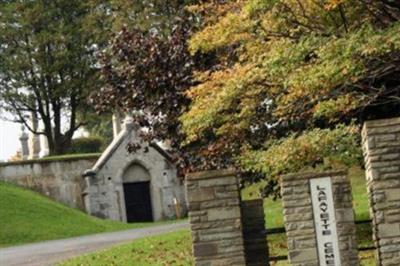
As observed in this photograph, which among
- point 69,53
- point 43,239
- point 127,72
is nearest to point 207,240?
point 127,72

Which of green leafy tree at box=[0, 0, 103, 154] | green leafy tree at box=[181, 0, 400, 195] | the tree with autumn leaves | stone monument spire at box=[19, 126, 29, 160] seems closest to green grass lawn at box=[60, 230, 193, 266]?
the tree with autumn leaves

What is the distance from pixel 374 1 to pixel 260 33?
195 cm

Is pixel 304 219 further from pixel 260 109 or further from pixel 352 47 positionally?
pixel 260 109

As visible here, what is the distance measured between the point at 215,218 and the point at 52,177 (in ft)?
111

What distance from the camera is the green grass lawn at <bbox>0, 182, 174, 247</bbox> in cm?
2908

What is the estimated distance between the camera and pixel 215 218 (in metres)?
9.50

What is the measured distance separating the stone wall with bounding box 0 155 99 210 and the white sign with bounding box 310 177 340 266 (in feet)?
110

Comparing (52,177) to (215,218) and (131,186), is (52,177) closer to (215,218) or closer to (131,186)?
(131,186)

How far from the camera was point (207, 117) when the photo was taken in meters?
14.2

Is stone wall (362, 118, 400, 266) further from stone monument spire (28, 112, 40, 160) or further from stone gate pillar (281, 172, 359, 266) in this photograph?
stone monument spire (28, 112, 40, 160)

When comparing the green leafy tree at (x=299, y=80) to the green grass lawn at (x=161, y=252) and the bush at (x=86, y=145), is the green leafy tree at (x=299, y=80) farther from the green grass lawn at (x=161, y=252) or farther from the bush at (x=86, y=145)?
the bush at (x=86, y=145)

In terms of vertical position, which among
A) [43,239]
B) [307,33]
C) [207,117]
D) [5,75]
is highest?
[5,75]

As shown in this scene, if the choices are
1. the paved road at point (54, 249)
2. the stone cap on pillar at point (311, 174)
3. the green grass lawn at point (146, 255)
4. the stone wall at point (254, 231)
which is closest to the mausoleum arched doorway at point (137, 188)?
the paved road at point (54, 249)

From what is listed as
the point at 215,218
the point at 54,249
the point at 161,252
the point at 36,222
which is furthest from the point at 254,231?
the point at 36,222
